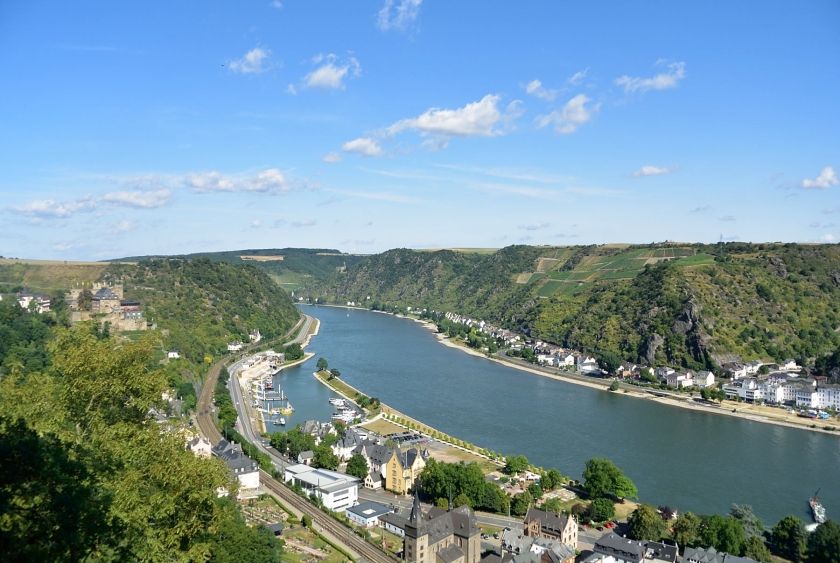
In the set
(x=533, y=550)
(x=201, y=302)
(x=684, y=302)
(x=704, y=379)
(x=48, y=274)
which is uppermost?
(x=48, y=274)

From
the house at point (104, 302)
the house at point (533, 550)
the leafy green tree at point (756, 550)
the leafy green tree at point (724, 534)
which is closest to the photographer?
the house at point (533, 550)

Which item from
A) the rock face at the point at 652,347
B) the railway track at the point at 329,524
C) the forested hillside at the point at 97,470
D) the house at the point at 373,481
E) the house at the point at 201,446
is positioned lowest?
the house at the point at 373,481

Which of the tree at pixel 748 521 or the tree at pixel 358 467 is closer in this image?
the tree at pixel 748 521

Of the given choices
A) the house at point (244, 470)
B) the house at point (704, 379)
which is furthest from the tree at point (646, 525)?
the house at point (704, 379)

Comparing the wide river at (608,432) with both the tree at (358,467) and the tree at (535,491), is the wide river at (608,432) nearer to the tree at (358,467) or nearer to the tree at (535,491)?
the tree at (535,491)

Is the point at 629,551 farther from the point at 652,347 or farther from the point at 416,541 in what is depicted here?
the point at 652,347

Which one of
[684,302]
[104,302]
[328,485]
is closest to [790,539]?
[328,485]

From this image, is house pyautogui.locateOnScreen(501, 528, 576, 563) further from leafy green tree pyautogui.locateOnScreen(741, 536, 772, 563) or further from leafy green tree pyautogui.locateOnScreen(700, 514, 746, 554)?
leafy green tree pyautogui.locateOnScreen(741, 536, 772, 563)

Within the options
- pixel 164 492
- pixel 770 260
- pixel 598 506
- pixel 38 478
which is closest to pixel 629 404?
pixel 598 506
